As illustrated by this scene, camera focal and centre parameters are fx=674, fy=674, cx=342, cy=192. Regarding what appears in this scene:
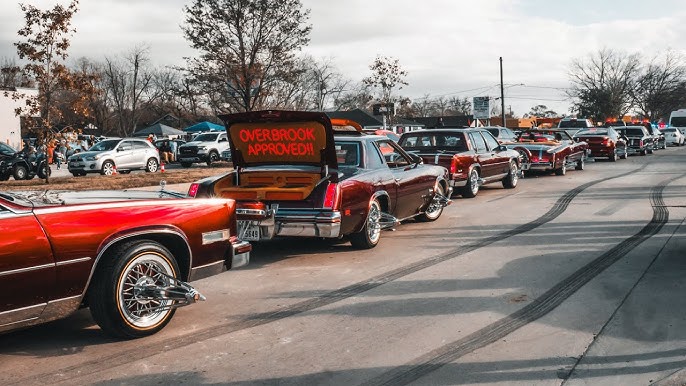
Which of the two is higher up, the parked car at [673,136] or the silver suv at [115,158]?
the silver suv at [115,158]

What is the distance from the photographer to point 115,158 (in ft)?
89.9

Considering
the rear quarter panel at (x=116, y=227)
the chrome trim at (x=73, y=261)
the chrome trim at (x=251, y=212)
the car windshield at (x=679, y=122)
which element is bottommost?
the chrome trim at (x=251, y=212)

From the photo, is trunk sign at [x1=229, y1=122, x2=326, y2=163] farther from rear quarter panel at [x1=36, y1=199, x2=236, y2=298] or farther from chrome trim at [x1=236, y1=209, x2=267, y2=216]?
rear quarter panel at [x1=36, y1=199, x2=236, y2=298]

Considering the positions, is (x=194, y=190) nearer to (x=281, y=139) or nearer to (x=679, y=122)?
(x=281, y=139)

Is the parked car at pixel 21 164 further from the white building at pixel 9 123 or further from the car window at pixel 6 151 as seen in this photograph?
the white building at pixel 9 123

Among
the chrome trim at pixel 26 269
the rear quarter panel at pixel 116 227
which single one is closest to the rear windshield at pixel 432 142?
the rear quarter panel at pixel 116 227

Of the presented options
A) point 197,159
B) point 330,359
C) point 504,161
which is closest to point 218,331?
point 330,359

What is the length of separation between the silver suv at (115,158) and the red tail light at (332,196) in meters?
20.7

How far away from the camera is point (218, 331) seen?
5375 mm

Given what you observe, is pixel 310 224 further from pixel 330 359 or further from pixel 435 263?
pixel 330 359

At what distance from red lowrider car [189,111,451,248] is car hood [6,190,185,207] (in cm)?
215

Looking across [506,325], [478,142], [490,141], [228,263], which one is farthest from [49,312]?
[490,141]

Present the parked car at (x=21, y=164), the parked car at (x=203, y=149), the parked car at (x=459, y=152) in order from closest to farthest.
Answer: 1. the parked car at (x=459, y=152)
2. the parked car at (x=21, y=164)
3. the parked car at (x=203, y=149)

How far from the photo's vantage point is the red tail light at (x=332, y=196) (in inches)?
316
